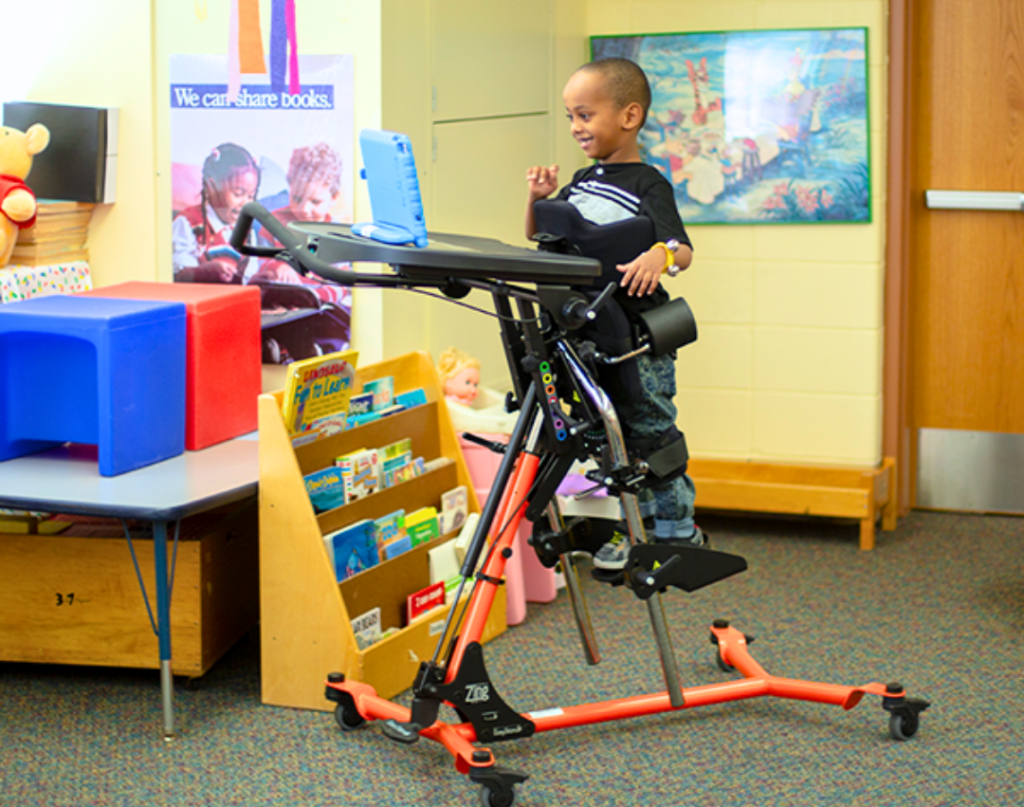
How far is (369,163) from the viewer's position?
1747 millimetres

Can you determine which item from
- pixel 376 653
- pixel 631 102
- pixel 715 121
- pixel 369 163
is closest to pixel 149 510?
pixel 376 653

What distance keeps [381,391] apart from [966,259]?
6.59ft

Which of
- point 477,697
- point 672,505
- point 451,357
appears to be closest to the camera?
point 477,697

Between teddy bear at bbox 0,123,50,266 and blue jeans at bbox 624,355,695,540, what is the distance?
1389 millimetres

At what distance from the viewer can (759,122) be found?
11.6ft

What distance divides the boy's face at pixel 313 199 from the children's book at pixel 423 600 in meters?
0.86

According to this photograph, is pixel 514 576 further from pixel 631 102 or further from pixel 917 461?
pixel 917 461

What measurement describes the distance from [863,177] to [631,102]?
159 cm

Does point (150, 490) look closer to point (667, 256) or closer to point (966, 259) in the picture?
point (667, 256)

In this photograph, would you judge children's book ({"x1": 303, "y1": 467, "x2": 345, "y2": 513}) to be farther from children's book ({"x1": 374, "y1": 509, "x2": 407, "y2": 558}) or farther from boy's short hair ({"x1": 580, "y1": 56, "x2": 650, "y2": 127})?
boy's short hair ({"x1": 580, "y1": 56, "x2": 650, "y2": 127})

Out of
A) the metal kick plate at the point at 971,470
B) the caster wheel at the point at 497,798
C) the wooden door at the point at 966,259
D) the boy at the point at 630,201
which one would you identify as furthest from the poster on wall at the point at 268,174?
the metal kick plate at the point at 971,470

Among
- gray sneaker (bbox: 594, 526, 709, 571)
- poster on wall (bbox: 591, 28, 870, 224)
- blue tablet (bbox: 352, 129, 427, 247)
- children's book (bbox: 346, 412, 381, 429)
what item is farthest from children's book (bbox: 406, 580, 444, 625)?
poster on wall (bbox: 591, 28, 870, 224)

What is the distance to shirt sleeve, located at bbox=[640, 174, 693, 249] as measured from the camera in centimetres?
211

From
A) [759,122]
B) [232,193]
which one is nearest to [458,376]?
[232,193]
